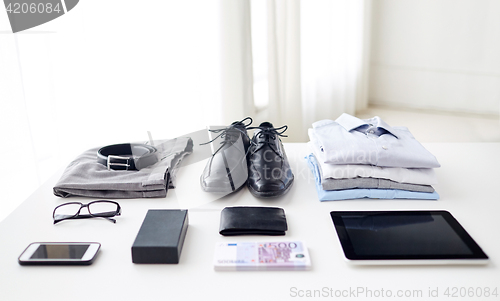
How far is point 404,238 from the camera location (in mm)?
698

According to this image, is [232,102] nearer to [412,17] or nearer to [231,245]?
[231,245]

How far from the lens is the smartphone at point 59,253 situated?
660 mm

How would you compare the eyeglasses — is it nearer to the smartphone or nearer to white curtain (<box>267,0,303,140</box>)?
the smartphone

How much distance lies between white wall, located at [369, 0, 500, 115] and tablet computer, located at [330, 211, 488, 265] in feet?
6.91

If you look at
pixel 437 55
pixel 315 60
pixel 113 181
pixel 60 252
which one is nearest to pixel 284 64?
pixel 315 60

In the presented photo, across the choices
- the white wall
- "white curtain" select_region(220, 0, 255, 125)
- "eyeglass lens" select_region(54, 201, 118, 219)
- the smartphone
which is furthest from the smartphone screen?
the white wall

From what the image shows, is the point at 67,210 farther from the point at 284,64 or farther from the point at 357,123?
the point at 284,64

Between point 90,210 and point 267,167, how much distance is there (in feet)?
1.24

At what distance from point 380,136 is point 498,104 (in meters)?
1.99

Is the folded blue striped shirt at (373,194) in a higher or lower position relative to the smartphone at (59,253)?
higher

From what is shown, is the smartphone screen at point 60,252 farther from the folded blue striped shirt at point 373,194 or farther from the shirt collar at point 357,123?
the shirt collar at point 357,123

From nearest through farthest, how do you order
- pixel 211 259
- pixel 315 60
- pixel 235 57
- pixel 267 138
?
pixel 211 259 → pixel 267 138 → pixel 235 57 → pixel 315 60

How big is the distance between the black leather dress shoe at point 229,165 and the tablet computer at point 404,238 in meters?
0.22

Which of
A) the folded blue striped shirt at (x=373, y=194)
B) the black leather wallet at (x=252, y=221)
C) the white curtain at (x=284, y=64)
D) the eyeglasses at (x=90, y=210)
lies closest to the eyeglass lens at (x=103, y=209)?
the eyeglasses at (x=90, y=210)
